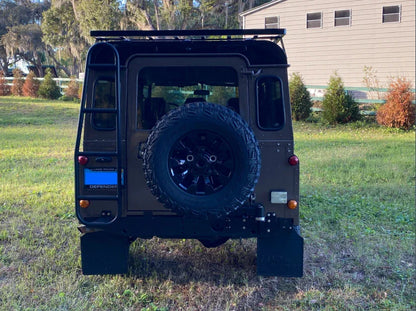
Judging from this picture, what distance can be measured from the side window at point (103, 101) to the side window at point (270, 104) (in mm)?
1306

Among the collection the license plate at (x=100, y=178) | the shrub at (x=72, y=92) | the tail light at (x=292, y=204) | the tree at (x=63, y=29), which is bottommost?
the tail light at (x=292, y=204)

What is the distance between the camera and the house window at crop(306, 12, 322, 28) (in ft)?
65.8

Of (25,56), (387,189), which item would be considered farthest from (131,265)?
(25,56)

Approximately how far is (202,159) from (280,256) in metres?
1.30

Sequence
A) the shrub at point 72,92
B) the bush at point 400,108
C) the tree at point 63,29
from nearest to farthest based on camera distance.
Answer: the bush at point 400,108
the shrub at point 72,92
the tree at point 63,29

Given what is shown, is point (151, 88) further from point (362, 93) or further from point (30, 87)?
point (30, 87)

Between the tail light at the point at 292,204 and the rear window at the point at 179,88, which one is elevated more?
the rear window at the point at 179,88

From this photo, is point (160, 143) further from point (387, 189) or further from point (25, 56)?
point (25, 56)

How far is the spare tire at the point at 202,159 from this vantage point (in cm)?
364

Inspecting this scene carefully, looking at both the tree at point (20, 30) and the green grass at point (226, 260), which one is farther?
the tree at point (20, 30)

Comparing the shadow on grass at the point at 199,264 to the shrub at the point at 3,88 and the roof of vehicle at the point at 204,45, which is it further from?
the shrub at the point at 3,88

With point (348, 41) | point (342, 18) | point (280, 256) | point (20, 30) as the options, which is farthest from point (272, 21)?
point (20, 30)

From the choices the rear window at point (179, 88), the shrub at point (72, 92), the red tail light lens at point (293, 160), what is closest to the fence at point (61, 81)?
the shrub at point (72, 92)

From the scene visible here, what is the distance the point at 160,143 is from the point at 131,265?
1770 millimetres
